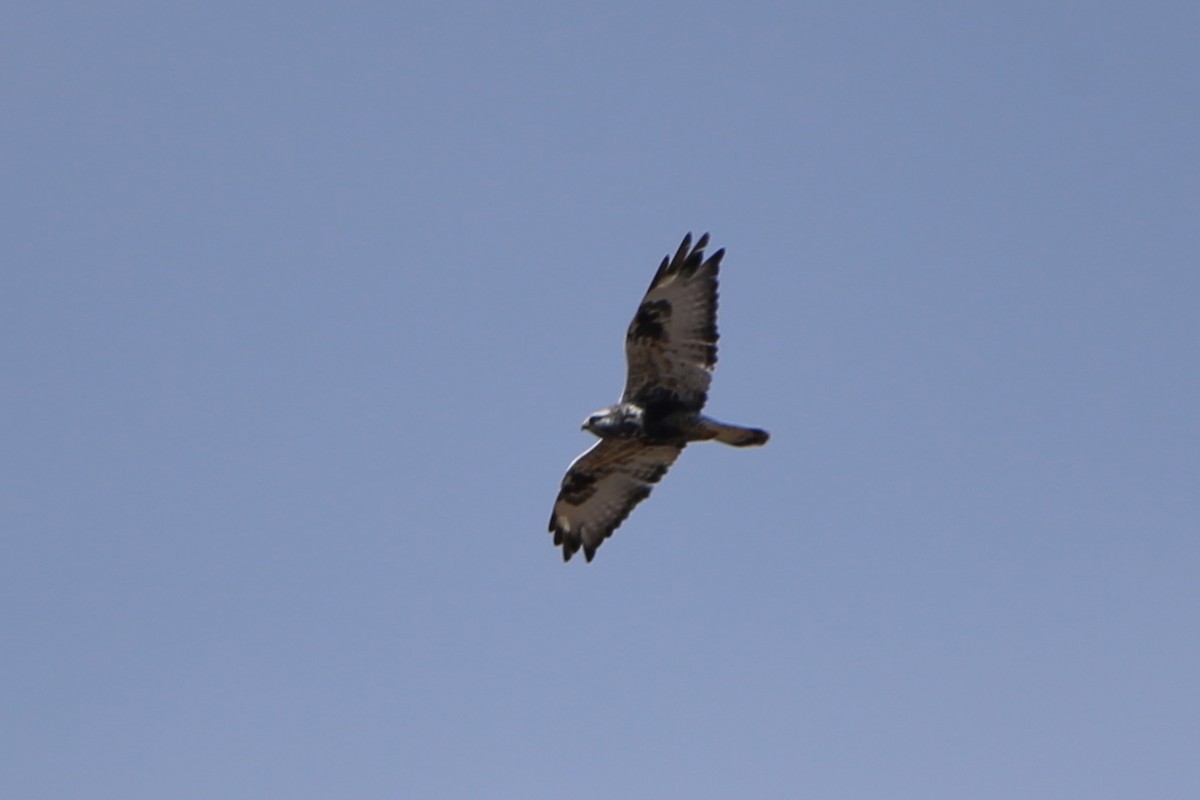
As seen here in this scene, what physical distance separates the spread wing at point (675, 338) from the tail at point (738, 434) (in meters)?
0.33

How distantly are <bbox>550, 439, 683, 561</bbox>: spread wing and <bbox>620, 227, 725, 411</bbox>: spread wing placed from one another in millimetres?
869

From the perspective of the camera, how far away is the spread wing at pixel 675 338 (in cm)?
1725

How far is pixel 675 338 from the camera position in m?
17.3

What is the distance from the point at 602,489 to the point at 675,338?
2.42m

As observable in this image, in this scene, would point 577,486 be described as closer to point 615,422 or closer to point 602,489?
point 602,489

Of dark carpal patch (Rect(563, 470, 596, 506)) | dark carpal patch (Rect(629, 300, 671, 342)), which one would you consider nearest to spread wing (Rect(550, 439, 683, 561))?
dark carpal patch (Rect(563, 470, 596, 506))

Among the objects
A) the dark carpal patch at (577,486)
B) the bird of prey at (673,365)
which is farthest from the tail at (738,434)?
the dark carpal patch at (577,486)

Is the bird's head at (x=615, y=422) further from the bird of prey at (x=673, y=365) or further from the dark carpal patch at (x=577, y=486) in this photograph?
the dark carpal patch at (x=577, y=486)

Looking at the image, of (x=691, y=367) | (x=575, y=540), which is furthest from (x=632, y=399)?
(x=575, y=540)

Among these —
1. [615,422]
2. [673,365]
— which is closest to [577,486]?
[615,422]

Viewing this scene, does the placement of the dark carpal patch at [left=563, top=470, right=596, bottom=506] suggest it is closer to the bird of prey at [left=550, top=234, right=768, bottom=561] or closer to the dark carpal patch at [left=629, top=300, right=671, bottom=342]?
the bird of prey at [left=550, top=234, right=768, bottom=561]

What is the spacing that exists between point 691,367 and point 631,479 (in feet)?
6.47

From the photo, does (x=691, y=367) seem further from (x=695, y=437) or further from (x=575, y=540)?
(x=575, y=540)

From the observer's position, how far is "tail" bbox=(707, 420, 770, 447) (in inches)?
667
